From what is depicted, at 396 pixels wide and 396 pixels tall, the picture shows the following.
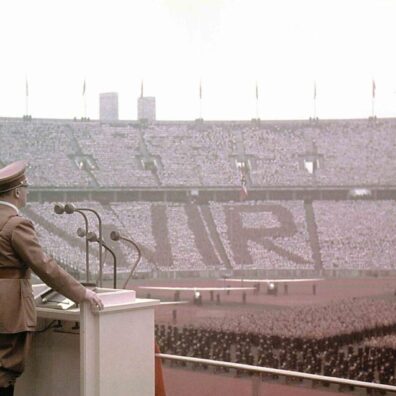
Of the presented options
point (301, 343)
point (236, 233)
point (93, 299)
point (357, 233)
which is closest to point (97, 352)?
point (93, 299)

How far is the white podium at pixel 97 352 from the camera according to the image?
2381 millimetres

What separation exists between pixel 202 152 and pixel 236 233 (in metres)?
5.96

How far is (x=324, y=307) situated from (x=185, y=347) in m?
6.09

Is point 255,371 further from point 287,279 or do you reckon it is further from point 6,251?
point 287,279

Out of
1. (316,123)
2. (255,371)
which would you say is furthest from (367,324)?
(316,123)

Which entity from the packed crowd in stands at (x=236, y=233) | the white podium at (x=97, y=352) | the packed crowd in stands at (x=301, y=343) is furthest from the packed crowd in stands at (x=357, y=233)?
the white podium at (x=97, y=352)

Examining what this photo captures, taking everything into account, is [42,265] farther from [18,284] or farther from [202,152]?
[202,152]

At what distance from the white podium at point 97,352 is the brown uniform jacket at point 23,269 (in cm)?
12

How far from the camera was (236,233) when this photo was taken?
2864 cm

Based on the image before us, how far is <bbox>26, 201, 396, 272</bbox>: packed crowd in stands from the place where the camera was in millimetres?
26125

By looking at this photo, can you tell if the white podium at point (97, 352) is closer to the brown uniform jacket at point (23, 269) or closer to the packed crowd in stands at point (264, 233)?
the brown uniform jacket at point (23, 269)

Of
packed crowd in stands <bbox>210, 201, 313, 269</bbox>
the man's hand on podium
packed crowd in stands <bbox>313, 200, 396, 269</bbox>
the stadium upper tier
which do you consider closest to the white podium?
the man's hand on podium

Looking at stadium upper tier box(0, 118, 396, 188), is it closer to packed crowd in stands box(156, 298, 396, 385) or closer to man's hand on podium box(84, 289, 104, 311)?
packed crowd in stands box(156, 298, 396, 385)

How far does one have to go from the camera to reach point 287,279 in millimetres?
24094
